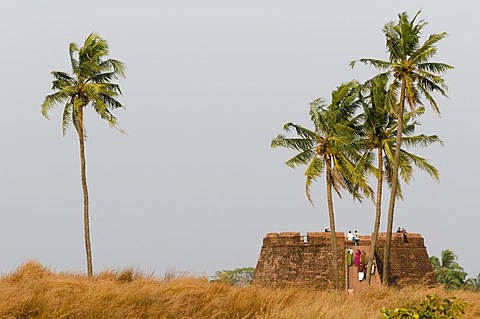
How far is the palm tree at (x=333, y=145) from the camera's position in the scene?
28.3 meters

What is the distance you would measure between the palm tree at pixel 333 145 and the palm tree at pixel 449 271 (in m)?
23.0

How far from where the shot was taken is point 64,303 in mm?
8547

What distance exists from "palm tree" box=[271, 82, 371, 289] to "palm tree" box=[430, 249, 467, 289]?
75.5ft

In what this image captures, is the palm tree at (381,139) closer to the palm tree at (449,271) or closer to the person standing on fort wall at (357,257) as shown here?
the person standing on fort wall at (357,257)

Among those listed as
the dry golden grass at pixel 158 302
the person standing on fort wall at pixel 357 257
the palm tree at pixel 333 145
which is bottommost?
the dry golden grass at pixel 158 302

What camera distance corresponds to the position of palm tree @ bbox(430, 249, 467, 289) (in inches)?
1944

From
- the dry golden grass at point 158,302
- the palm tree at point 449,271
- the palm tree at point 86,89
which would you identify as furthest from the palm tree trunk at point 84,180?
the palm tree at point 449,271

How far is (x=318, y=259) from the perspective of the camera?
33.6 meters

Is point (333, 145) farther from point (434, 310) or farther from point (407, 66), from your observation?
point (434, 310)

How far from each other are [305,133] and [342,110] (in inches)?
82.4

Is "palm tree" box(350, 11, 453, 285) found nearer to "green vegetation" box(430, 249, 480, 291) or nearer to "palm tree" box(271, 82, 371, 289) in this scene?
"palm tree" box(271, 82, 371, 289)

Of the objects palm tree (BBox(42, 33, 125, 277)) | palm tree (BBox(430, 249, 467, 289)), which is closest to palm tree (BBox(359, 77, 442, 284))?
palm tree (BBox(42, 33, 125, 277))

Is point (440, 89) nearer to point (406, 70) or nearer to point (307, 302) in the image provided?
point (406, 70)

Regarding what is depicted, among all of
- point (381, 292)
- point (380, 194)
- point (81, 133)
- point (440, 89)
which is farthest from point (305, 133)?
point (381, 292)
